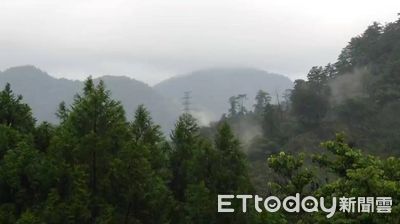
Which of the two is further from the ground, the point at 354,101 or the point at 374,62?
the point at 374,62

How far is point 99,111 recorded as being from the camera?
50.5 feet

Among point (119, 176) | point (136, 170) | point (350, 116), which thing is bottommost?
point (119, 176)

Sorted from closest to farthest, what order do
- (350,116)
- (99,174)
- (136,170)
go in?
(136,170) → (99,174) → (350,116)

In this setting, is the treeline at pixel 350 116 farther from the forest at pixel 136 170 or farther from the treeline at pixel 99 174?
the treeline at pixel 99 174

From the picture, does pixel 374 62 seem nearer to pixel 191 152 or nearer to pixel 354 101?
pixel 354 101

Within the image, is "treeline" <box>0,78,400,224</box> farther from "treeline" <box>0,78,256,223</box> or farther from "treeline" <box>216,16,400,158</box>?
"treeline" <box>216,16,400,158</box>

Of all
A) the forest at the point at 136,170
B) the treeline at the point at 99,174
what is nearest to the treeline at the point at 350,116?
the forest at the point at 136,170

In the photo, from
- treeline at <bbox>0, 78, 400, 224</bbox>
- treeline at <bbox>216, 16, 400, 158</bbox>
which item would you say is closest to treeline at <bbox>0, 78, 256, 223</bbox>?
treeline at <bbox>0, 78, 400, 224</bbox>

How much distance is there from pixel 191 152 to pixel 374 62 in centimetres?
6443

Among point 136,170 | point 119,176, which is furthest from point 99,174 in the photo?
point 136,170

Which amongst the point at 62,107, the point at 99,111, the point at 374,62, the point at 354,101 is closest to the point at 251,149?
the point at 354,101

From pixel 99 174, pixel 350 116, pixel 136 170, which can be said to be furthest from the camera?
pixel 350 116

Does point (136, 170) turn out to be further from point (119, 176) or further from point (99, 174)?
point (99, 174)

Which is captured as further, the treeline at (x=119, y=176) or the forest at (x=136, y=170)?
the forest at (x=136, y=170)
